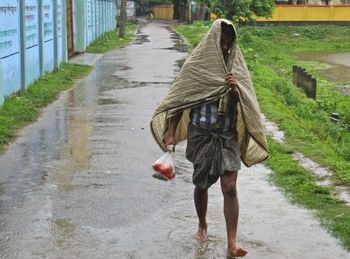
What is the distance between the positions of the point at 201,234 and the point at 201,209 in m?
0.22

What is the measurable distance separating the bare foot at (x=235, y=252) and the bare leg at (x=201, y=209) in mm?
471

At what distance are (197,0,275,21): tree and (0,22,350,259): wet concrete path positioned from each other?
22.3 meters

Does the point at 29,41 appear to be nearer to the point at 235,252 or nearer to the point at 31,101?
the point at 31,101

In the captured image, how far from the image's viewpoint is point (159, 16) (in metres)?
80.8

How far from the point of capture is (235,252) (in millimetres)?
4961

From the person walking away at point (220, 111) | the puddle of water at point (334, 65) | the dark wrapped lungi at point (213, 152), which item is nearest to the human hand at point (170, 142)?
the person walking away at point (220, 111)

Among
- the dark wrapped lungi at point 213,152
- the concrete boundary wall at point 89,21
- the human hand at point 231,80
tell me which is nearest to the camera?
the human hand at point 231,80

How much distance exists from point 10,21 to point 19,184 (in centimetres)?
618

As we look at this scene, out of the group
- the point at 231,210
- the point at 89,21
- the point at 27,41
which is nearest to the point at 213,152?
the point at 231,210

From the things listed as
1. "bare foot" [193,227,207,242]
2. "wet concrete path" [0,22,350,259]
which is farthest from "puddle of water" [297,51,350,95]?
"bare foot" [193,227,207,242]

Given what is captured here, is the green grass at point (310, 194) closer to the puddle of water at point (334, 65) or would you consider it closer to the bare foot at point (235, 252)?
the bare foot at point (235, 252)

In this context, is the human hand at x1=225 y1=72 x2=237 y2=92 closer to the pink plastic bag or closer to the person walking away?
the person walking away

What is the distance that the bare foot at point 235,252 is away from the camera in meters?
4.96

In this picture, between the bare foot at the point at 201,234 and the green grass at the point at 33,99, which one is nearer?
the bare foot at the point at 201,234
